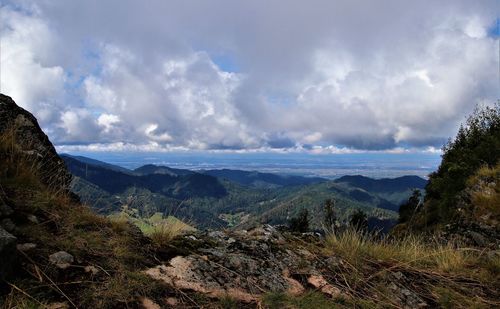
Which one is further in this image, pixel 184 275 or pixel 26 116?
pixel 26 116

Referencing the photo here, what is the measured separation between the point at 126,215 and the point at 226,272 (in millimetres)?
2327

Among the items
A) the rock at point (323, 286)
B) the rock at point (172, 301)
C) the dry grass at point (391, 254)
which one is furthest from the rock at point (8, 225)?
the dry grass at point (391, 254)

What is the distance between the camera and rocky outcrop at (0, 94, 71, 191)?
643 cm

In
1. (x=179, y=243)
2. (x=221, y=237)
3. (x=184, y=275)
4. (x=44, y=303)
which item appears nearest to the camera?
(x=44, y=303)

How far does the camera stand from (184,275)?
420 centimetres

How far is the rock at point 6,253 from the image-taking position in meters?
3.29

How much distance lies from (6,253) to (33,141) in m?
4.39

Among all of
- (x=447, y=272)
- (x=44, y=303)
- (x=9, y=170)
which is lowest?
(x=447, y=272)

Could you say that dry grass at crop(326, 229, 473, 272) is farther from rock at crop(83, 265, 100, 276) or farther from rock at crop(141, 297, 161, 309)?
rock at crop(83, 265, 100, 276)

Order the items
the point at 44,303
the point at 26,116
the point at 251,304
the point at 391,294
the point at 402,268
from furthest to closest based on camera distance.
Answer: the point at 26,116, the point at 402,268, the point at 391,294, the point at 251,304, the point at 44,303

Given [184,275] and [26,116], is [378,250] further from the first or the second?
[26,116]

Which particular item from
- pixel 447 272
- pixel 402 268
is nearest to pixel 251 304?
pixel 402 268

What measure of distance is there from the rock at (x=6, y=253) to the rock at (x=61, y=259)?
1.34 feet

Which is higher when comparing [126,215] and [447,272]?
[126,215]
